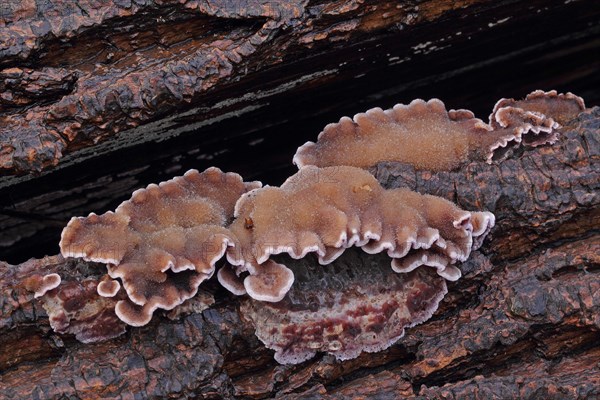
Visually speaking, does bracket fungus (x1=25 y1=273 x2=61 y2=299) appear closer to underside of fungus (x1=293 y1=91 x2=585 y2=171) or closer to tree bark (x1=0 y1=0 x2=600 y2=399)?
tree bark (x1=0 y1=0 x2=600 y2=399)

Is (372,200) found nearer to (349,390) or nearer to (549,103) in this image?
(349,390)

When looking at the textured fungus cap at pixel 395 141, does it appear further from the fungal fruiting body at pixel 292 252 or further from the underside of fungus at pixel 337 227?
the underside of fungus at pixel 337 227

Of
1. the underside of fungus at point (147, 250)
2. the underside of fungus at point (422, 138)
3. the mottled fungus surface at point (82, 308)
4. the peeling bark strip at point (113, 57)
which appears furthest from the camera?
the underside of fungus at point (422, 138)

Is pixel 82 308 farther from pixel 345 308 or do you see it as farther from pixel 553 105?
pixel 553 105

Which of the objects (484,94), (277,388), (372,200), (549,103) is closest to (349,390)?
(277,388)

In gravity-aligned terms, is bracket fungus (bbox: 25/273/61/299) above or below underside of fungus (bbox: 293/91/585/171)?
below

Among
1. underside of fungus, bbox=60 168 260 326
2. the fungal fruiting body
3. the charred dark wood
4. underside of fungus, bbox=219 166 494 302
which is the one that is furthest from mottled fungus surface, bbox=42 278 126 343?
the charred dark wood

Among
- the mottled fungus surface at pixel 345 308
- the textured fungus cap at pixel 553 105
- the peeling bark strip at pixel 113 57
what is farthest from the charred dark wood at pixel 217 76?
the mottled fungus surface at pixel 345 308
